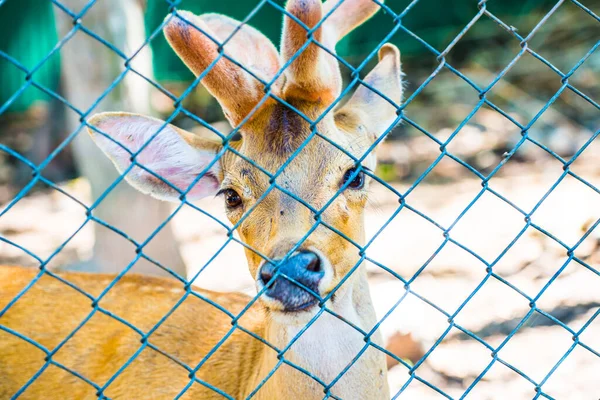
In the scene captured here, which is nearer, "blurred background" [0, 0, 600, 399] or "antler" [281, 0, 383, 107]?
"antler" [281, 0, 383, 107]

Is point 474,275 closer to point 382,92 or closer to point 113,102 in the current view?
point 382,92

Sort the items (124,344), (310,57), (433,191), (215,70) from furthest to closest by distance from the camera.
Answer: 1. (433,191)
2. (124,344)
3. (215,70)
4. (310,57)

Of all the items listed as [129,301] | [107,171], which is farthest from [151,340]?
[107,171]

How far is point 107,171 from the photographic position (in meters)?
5.76

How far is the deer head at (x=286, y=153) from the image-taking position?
2.58 meters

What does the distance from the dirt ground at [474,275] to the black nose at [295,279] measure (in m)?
A: 0.72

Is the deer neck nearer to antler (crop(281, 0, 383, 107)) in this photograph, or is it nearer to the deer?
the deer

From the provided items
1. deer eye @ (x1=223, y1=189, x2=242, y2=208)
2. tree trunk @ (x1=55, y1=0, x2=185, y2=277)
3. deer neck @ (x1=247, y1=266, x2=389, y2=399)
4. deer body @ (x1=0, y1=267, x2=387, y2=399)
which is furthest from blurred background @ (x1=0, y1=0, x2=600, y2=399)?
deer eye @ (x1=223, y1=189, x2=242, y2=208)

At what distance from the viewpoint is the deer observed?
2553 millimetres

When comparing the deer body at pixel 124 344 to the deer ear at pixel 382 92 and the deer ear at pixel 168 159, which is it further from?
the deer ear at pixel 382 92

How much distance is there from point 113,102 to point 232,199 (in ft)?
9.10

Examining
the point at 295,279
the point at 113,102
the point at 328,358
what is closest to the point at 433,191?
the point at 113,102

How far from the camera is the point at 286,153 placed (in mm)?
2969

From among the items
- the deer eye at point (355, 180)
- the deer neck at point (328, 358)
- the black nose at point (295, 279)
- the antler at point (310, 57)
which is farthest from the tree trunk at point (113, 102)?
the black nose at point (295, 279)
